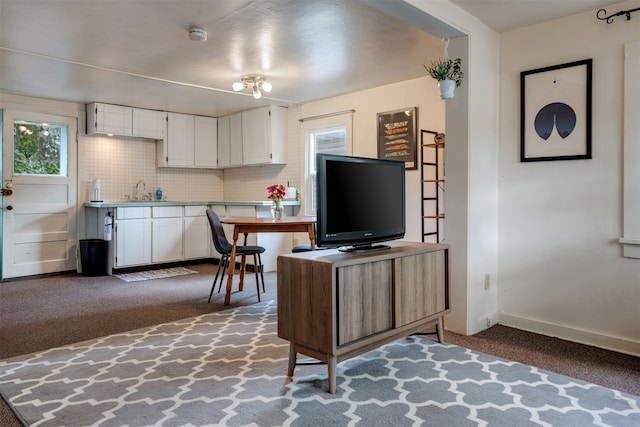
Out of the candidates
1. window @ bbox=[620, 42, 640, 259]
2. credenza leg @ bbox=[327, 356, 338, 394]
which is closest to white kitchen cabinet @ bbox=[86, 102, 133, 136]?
credenza leg @ bbox=[327, 356, 338, 394]

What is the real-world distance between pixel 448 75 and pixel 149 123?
4.68m

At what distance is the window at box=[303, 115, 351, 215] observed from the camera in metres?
5.44

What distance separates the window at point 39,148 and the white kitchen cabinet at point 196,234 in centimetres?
177

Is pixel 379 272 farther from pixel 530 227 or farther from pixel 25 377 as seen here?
pixel 25 377

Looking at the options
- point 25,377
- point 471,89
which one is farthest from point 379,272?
point 25,377

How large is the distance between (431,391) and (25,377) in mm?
2297

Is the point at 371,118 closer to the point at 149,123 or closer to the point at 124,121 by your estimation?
the point at 149,123

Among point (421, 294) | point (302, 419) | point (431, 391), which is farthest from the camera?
point (421, 294)

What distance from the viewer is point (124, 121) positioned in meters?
6.03

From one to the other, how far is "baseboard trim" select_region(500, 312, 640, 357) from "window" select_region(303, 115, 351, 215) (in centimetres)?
282

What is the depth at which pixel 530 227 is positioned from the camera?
3301mm

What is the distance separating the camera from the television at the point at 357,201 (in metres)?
2.42

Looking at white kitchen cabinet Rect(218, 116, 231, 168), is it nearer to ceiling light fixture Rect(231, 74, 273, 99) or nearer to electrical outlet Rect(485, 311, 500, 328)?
ceiling light fixture Rect(231, 74, 273, 99)

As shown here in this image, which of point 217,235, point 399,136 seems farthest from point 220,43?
point 399,136
